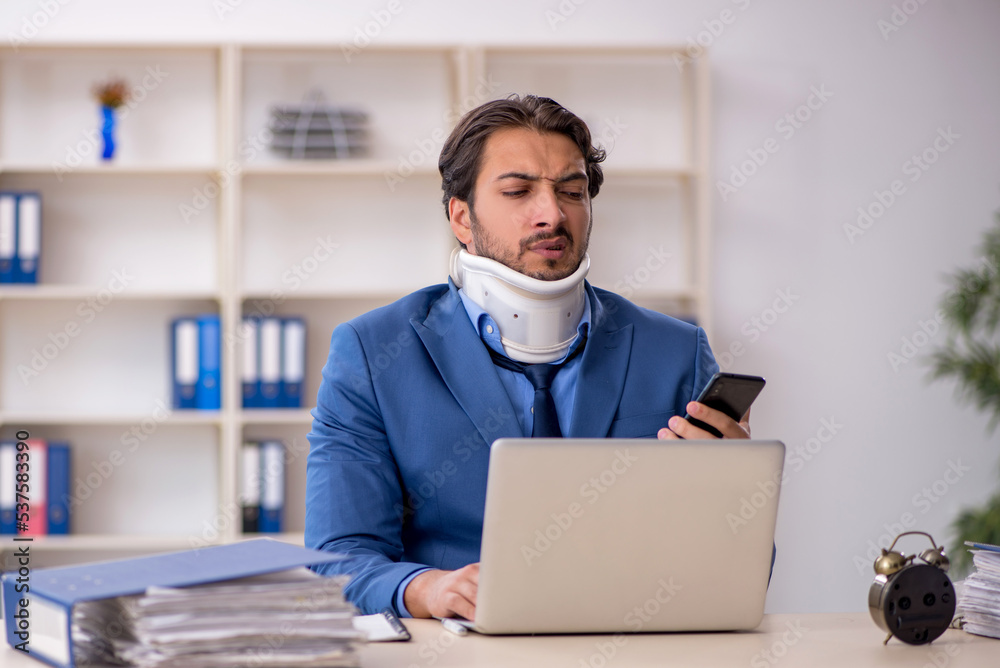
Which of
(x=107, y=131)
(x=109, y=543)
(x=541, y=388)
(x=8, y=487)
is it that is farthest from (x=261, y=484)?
(x=541, y=388)

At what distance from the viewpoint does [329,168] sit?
3.20m

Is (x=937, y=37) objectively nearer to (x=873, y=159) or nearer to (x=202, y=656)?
(x=873, y=159)

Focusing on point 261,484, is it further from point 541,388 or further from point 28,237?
point 541,388

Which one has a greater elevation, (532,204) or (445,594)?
(532,204)

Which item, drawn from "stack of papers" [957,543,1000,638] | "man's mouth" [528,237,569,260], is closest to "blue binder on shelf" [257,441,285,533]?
"man's mouth" [528,237,569,260]

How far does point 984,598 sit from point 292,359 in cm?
237

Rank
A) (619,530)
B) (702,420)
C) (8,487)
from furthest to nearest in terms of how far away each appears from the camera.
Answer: (8,487)
(702,420)
(619,530)

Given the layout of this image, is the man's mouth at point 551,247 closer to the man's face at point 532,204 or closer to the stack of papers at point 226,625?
the man's face at point 532,204

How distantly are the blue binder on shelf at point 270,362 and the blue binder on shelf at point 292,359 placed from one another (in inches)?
0.7

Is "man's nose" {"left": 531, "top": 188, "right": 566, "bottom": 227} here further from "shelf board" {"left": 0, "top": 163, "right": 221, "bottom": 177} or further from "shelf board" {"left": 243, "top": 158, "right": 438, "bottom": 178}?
"shelf board" {"left": 0, "top": 163, "right": 221, "bottom": 177}

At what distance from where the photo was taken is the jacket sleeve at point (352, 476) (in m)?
1.55

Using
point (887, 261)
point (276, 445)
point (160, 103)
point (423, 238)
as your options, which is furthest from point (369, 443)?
point (887, 261)

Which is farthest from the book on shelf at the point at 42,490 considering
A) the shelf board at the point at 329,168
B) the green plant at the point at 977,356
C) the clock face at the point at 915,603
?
the green plant at the point at 977,356

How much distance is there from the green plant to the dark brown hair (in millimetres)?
1977
